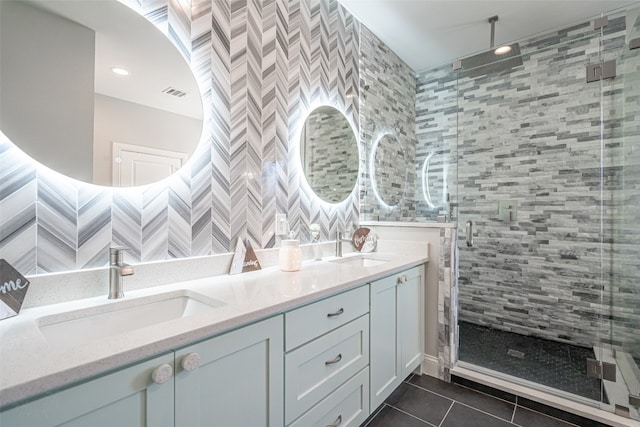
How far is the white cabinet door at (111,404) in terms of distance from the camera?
581 millimetres

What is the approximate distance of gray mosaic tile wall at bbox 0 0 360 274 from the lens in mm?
1011

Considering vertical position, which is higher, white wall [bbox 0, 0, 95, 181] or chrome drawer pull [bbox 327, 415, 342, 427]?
white wall [bbox 0, 0, 95, 181]

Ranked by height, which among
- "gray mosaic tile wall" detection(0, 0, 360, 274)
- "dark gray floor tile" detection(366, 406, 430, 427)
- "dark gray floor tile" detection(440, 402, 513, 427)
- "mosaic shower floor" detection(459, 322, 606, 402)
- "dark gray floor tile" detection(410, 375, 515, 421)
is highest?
"gray mosaic tile wall" detection(0, 0, 360, 274)

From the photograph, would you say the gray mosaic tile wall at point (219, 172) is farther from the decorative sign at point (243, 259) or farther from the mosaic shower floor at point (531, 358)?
the mosaic shower floor at point (531, 358)

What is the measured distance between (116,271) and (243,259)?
586mm

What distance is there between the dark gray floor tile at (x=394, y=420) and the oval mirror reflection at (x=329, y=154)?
1382 mm

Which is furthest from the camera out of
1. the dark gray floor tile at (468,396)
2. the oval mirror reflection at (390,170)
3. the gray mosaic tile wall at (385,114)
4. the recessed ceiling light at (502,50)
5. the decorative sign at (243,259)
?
the oval mirror reflection at (390,170)

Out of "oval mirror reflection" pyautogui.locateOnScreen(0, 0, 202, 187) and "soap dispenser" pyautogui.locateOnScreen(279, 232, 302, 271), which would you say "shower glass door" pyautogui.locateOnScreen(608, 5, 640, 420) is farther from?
"oval mirror reflection" pyautogui.locateOnScreen(0, 0, 202, 187)

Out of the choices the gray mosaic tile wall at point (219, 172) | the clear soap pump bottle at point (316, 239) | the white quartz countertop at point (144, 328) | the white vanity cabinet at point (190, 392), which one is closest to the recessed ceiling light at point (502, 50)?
the gray mosaic tile wall at point (219, 172)

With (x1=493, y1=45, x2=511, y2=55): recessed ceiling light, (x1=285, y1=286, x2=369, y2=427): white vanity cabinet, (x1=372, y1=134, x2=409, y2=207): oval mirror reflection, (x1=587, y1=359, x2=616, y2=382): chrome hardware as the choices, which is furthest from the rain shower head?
(x1=587, y1=359, x2=616, y2=382): chrome hardware

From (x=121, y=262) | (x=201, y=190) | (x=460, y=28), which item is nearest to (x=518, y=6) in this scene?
(x=460, y=28)

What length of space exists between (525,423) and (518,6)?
285cm

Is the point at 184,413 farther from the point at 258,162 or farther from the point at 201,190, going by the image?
A: the point at 258,162

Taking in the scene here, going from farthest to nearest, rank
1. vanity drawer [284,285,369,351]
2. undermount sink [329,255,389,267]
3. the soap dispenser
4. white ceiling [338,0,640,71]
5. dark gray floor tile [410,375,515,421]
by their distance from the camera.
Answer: white ceiling [338,0,640,71], undermount sink [329,255,389,267], dark gray floor tile [410,375,515,421], the soap dispenser, vanity drawer [284,285,369,351]
